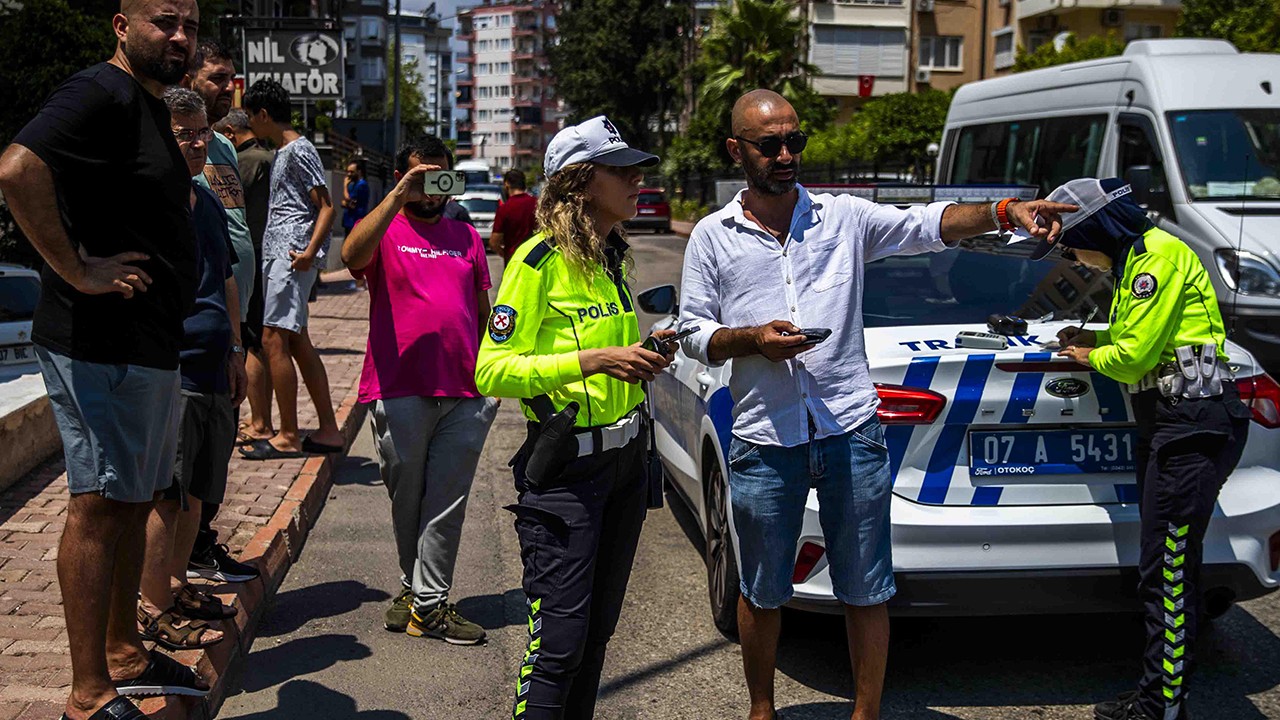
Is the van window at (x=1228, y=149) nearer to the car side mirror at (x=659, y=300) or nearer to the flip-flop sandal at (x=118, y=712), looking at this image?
the car side mirror at (x=659, y=300)

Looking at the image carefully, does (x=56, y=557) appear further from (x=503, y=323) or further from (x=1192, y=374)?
(x=1192, y=374)

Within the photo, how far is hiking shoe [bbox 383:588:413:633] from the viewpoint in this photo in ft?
17.5

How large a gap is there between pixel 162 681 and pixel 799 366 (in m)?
2.20

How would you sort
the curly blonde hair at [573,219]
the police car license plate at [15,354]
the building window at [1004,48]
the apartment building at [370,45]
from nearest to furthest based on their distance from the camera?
the curly blonde hair at [573,219] < the police car license plate at [15,354] < the building window at [1004,48] < the apartment building at [370,45]

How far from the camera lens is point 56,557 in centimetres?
462

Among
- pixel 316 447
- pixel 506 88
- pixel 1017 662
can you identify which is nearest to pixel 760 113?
pixel 1017 662

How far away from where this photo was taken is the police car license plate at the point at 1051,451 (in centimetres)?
446

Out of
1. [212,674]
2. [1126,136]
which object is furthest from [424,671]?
[1126,136]

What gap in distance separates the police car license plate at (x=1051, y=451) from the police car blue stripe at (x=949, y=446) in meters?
0.05

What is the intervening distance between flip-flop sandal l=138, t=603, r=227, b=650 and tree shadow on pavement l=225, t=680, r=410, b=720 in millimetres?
317

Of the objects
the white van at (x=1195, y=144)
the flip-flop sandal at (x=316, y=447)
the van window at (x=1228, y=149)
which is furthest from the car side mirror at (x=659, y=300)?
the van window at (x=1228, y=149)

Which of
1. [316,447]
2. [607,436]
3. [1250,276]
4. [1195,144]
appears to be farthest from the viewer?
[1195,144]

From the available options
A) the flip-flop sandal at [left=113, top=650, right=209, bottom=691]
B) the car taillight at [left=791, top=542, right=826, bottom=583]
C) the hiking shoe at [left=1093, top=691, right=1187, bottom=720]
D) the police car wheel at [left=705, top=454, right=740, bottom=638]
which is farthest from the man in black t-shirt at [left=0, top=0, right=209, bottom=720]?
the hiking shoe at [left=1093, top=691, right=1187, bottom=720]

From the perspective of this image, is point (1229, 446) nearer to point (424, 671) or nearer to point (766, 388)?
point (766, 388)
